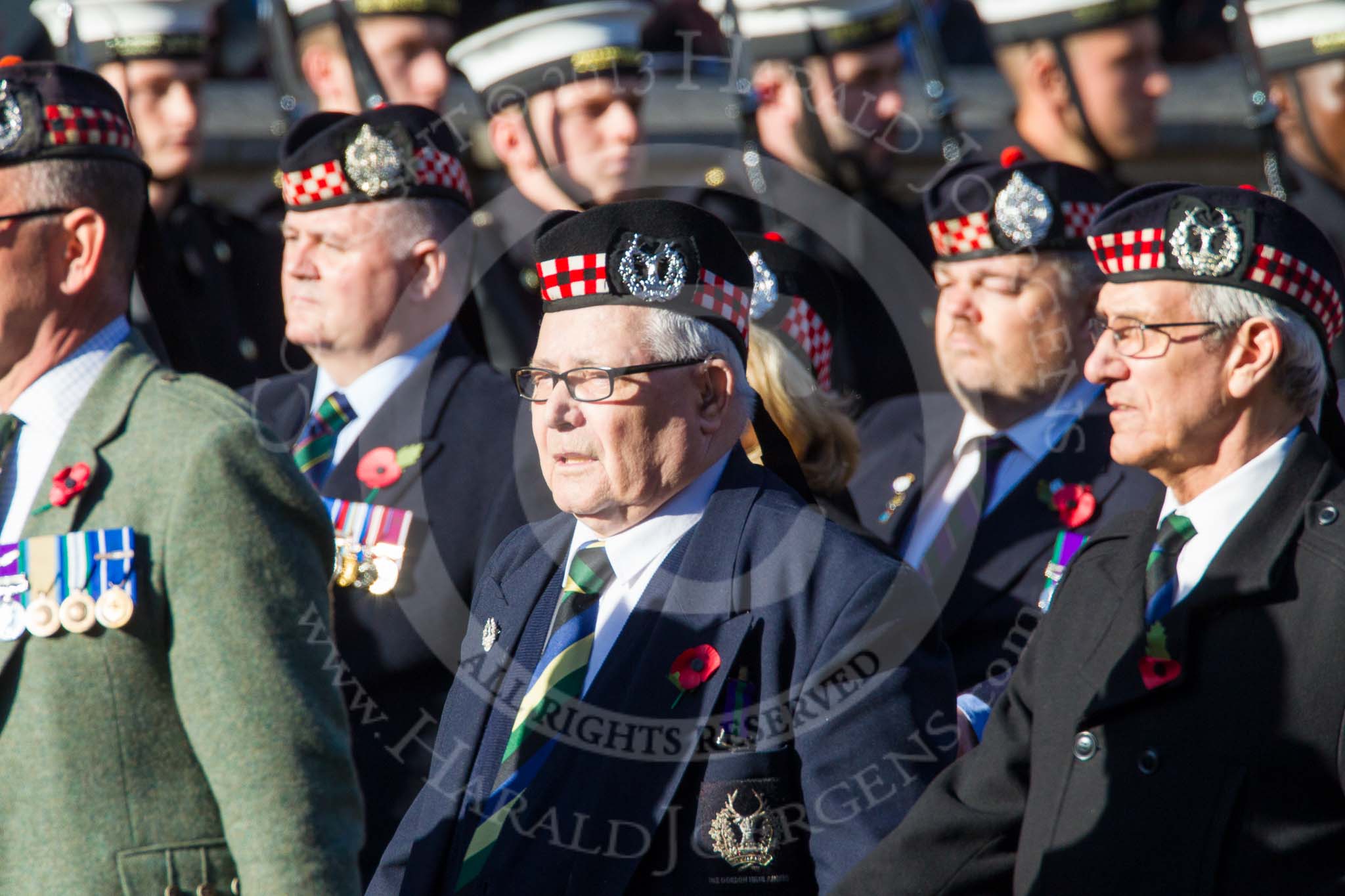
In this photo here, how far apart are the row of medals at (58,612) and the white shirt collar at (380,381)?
1899mm

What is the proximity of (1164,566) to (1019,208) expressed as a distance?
6.45 feet

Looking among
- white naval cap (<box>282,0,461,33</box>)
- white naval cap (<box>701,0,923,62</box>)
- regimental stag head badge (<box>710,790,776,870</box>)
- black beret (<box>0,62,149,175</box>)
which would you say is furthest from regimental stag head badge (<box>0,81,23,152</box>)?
white naval cap (<box>701,0,923,62</box>)

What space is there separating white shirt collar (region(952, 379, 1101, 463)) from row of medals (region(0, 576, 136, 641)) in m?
2.60

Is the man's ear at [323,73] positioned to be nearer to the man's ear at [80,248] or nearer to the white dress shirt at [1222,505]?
the man's ear at [80,248]

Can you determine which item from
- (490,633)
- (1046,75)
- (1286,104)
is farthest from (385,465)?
(1286,104)

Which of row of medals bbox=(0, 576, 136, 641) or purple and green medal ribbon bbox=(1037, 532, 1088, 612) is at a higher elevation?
row of medals bbox=(0, 576, 136, 641)

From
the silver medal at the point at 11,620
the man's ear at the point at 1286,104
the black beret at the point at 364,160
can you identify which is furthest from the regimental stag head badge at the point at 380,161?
the man's ear at the point at 1286,104

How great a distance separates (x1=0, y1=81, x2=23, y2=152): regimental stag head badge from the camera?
3387mm

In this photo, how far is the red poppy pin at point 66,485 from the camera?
9.98ft

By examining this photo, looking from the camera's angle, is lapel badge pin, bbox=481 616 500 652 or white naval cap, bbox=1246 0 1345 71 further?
white naval cap, bbox=1246 0 1345 71

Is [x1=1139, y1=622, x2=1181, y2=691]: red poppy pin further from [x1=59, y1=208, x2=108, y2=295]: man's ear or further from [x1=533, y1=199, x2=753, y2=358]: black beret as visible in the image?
[x1=59, y1=208, x2=108, y2=295]: man's ear

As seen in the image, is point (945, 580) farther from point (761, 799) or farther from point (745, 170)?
point (745, 170)

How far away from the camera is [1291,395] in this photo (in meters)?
3.41

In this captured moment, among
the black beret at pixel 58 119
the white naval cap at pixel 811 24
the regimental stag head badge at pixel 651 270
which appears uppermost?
the white naval cap at pixel 811 24
